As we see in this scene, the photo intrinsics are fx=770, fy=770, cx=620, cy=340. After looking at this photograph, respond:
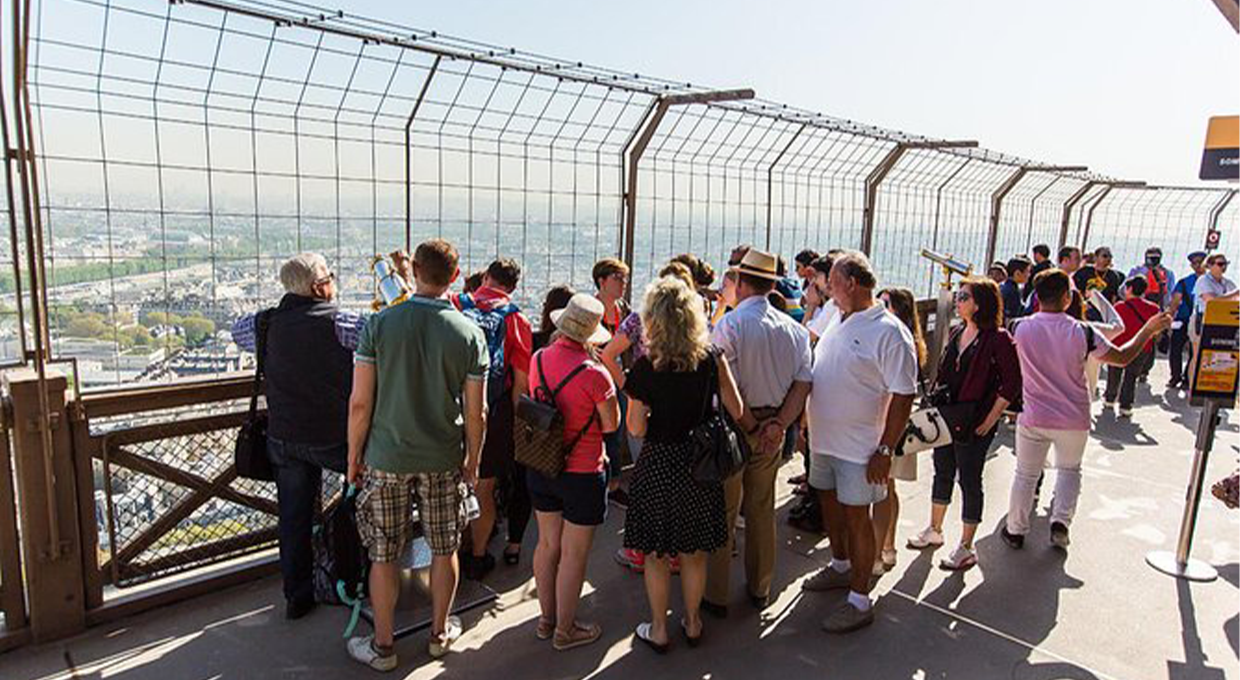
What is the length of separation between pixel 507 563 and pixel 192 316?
6.51 feet

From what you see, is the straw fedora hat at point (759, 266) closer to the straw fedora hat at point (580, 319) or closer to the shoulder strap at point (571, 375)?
the straw fedora hat at point (580, 319)

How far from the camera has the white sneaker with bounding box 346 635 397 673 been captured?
124 inches

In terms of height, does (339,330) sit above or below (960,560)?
above

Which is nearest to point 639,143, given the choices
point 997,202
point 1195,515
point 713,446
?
point 713,446

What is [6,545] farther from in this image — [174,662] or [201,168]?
[201,168]

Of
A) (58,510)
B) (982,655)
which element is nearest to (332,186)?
(58,510)

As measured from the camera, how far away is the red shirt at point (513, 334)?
3.78 meters

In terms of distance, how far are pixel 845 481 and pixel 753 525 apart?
19.6 inches

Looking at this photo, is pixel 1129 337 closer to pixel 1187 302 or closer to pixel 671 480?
pixel 1187 302

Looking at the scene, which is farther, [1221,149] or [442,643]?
[1221,149]

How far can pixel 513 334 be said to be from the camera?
3.79m

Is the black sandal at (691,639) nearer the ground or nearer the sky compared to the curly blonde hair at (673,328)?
nearer the ground

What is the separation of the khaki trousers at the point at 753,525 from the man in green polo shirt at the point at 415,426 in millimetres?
1243

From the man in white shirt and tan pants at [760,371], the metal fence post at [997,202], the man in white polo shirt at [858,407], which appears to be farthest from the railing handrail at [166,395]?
the metal fence post at [997,202]
